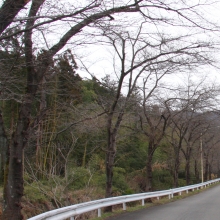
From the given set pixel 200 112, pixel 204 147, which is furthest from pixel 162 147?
pixel 200 112

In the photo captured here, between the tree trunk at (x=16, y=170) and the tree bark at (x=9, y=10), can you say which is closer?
the tree bark at (x=9, y=10)

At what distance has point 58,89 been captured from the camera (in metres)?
8.91

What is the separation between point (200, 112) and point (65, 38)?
2039 cm

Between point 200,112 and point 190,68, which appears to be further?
point 200,112

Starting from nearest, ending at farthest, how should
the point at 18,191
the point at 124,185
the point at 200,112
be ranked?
the point at 18,191 → the point at 200,112 → the point at 124,185

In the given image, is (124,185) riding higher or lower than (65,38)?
lower

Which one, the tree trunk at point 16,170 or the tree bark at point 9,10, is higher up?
the tree bark at point 9,10

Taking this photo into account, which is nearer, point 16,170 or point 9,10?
point 9,10

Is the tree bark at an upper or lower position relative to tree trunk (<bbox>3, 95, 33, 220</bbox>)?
upper

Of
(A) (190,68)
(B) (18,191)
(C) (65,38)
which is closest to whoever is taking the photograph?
(C) (65,38)

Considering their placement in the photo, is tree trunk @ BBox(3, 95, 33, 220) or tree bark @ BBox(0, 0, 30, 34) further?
tree trunk @ BBox(3, 95, 33, 220)

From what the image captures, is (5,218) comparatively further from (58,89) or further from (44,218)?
(58,89)

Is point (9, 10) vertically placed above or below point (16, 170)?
above

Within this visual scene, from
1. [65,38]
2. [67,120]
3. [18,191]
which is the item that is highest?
[65,38]
